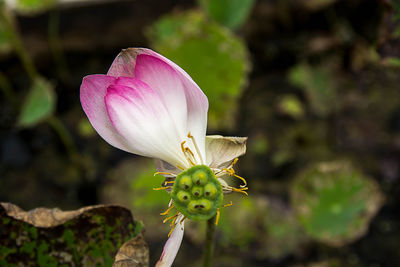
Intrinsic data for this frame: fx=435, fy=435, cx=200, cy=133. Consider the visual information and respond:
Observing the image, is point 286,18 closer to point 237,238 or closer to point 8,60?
point 237,238

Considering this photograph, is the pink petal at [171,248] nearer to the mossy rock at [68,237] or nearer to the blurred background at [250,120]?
the mossy rock at [68,237]

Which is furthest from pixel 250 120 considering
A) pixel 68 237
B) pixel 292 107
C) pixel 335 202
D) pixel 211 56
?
pixel 68 237

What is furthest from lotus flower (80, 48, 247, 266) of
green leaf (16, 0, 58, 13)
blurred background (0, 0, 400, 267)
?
green leaf (16, 0, 58, 13)

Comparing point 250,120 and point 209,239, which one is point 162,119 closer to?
point 209,239

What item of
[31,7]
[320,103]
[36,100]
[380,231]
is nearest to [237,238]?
[380,231]

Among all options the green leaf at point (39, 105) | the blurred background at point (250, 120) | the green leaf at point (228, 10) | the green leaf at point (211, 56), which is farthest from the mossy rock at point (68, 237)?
the green leaf at point (228, 10)
